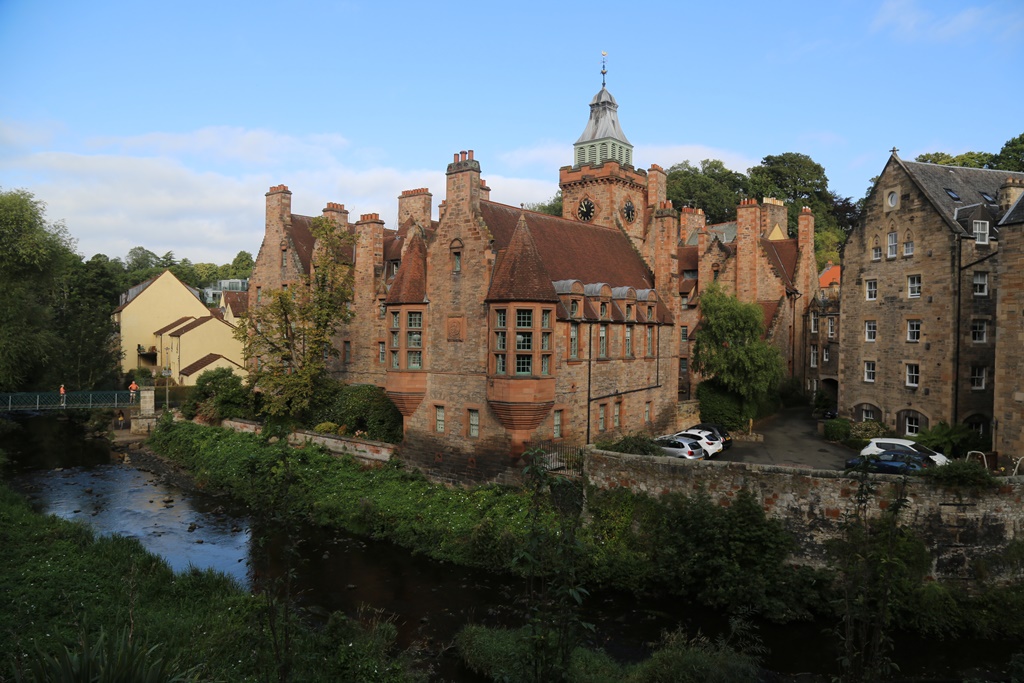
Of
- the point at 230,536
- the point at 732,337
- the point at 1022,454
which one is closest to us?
the point at 1022,454

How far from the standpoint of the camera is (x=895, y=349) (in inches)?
1220

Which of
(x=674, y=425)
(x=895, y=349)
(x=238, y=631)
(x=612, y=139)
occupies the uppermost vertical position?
(x=612, y=139)

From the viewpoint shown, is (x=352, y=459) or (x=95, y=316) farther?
(x=95, y=316)

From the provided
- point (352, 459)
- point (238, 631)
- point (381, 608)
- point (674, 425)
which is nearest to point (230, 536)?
point (352, 459)

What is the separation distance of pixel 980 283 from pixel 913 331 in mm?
3353

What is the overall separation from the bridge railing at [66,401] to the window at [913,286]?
45.3 m

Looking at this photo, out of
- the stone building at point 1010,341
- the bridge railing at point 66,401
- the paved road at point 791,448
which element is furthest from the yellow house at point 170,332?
the stone building at point 1010,341

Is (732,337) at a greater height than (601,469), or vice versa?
(732,337)

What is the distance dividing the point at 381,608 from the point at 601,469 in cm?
781

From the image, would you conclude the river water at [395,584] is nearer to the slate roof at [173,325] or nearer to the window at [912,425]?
the window at [912,425]

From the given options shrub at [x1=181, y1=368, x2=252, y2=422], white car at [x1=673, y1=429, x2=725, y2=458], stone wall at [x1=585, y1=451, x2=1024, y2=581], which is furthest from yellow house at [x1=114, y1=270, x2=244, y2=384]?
stone wall at [x1=585, y1=451, x2=1024, y2=581]

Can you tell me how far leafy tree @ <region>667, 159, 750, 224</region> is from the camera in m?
74.9

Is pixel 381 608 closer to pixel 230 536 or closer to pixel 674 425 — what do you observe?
pixel 230 536

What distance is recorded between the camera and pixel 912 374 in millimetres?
30328
